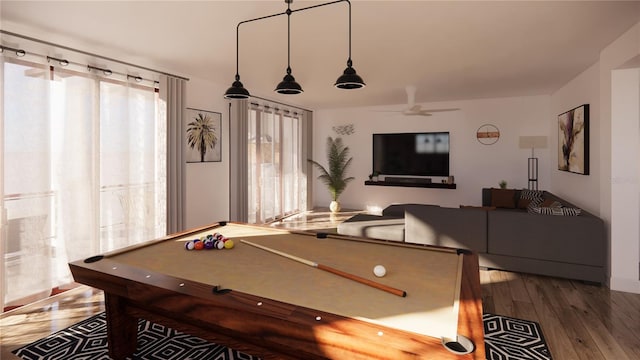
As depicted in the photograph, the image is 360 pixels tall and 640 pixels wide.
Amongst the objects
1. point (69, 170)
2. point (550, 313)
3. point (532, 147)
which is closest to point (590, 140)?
point (550, 313)

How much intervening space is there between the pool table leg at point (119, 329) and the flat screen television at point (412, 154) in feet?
22.3

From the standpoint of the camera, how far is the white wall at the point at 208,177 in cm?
532

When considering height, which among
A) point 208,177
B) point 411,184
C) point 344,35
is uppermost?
point 344,35

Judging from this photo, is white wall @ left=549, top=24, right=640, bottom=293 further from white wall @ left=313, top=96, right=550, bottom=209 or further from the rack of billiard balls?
the rack of billiard balls

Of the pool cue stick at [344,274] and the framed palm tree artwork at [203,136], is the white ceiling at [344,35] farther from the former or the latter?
the pool cue stick at [344,274]

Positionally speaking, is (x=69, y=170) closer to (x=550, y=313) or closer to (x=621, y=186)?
(x=550, y=313)

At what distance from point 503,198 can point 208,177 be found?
17.3ft

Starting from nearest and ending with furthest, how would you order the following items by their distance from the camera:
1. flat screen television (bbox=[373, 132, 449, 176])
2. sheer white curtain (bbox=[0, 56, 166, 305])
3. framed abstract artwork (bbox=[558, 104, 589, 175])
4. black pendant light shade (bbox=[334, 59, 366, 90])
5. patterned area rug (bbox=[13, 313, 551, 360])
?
patterned area rug (bbox=[13, 313, 551, 360])
black pendant light shade (bbox=[334, 59, 366, 90])
sheer white curtain (bbox=[0, 56, 166, 305])
framed abstract artwork (bbox=[558, 104, 589, 175])
flat screen television (bbox=[373, 132, 449, 176])

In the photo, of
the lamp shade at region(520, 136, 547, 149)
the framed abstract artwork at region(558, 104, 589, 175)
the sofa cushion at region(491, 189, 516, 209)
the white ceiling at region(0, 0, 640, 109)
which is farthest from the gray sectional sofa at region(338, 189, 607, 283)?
the lamp shade at region(520, 136, 547, 149)

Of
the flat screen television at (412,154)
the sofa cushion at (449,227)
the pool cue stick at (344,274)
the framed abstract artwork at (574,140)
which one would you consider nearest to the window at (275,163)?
the flat screen television at (412,154)

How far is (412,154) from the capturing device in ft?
26.8

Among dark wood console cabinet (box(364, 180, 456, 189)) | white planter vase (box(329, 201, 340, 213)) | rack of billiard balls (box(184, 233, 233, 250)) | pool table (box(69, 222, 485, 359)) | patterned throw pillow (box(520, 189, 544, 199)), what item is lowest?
white planter vase (box(329, 201, 340, 213))

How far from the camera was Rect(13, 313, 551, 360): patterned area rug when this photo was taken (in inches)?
96.6

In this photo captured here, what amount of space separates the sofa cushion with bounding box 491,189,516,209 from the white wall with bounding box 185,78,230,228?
193 inches
